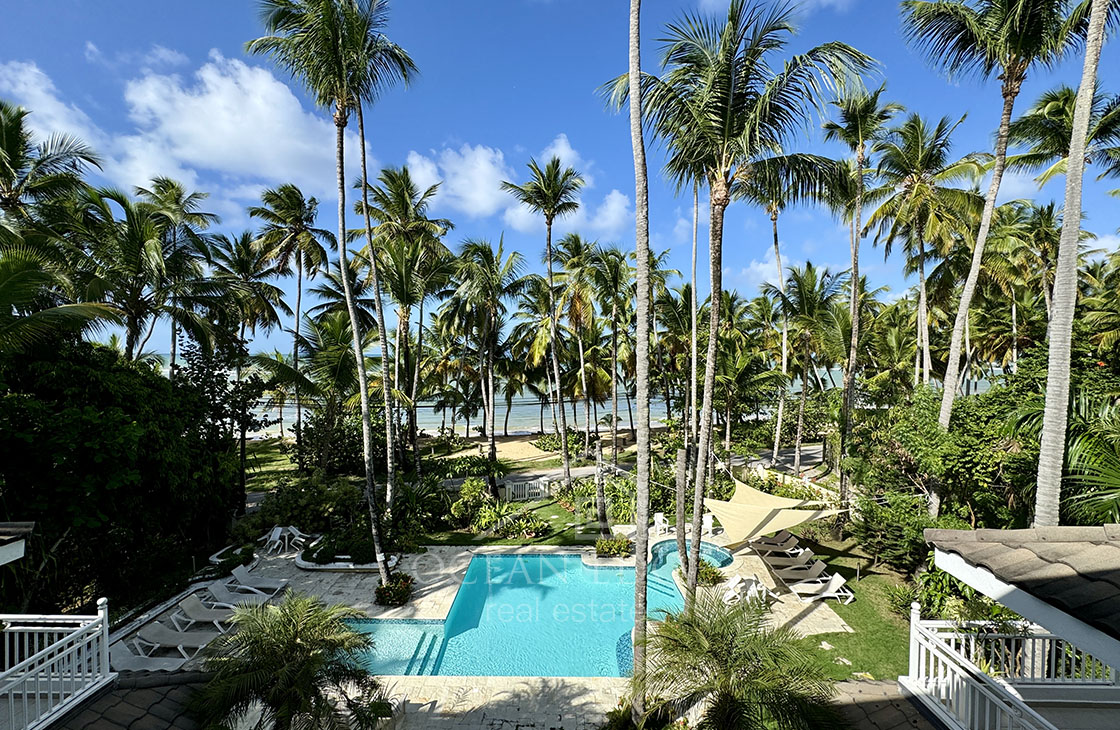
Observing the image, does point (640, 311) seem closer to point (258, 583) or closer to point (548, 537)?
point (548, 537)

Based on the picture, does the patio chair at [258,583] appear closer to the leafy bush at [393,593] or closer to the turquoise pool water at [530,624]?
the leafy bush at [393,593]

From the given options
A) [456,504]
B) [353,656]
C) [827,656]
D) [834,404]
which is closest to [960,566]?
[827,656]

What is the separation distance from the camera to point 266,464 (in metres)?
24.8

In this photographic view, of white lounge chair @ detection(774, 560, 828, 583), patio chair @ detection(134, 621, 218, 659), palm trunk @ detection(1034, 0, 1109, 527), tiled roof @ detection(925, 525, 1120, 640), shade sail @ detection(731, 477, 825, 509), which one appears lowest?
patio chair @ detection(134, 621, 218, 659)

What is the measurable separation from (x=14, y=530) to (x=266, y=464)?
72.5 ft

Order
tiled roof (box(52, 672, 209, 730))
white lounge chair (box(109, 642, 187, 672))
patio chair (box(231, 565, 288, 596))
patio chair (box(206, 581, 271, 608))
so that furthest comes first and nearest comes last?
1. patio chair (box(231, 565, 288, 596))
2. patio chair (box(206, 581, 271, 608))
3. white lounge chair (box(109, 642, 187, 672))
4. tiled roof (box(52, 672, 209, 730))

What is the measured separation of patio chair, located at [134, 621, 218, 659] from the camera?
775 cm

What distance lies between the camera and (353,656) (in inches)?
204

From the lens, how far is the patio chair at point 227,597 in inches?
355

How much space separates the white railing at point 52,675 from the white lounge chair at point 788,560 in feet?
36.9

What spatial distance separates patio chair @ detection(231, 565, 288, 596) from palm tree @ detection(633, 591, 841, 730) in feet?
28.4

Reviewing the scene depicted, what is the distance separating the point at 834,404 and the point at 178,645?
20.2 metres

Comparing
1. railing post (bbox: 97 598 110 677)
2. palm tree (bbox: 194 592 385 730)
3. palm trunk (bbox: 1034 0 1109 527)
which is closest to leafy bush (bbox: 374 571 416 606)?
palm tree (bbox: 194 592 385 730)

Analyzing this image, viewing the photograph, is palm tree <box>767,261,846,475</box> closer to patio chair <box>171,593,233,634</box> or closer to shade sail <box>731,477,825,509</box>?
shade sail <box>731,477,825,509</box>
